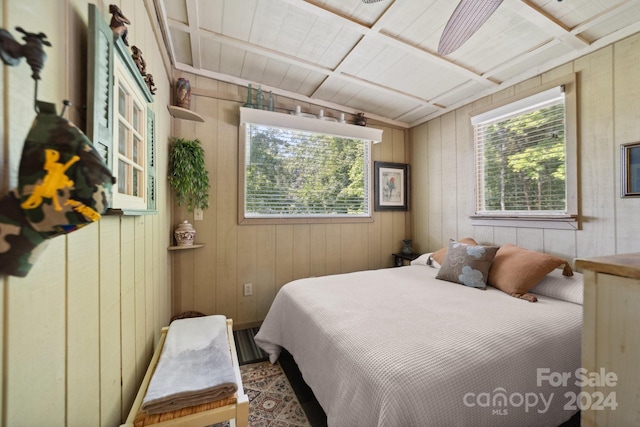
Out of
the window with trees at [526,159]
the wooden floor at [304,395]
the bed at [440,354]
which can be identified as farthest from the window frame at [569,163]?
the wooden floor at [304,395]

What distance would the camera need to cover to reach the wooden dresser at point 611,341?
552 mm

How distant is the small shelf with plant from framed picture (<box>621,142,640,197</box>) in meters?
3.12

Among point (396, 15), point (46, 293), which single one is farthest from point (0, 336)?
point (396, 15)

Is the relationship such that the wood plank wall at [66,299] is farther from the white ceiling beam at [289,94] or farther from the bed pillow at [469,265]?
the bed pillow at [469,265]

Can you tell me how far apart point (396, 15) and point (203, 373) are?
7.56ft

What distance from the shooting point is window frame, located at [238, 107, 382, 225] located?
2465 mm

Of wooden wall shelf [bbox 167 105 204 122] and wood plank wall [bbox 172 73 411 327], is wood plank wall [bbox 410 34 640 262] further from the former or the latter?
wooden wall shelf [bbox 167 105 204 122]

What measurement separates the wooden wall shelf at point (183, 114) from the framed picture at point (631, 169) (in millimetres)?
3173

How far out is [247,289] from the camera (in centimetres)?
254

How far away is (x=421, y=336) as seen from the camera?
1.19 m

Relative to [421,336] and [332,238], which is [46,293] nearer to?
[421,336]

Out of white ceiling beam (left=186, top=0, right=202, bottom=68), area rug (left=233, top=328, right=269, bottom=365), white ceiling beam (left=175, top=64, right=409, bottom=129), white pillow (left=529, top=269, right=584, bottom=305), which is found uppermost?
white ceiling beam (left=186, top=0, right=202, bottom=68)

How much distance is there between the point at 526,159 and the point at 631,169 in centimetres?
66

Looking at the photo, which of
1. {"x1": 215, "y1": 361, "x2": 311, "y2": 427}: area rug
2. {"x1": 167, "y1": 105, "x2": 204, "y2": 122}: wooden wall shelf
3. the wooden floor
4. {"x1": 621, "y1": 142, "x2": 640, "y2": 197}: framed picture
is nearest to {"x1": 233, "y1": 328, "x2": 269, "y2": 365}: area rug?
{"x1": 215, "y1": 361, "x2": 311, "y2": 427}: area rug
